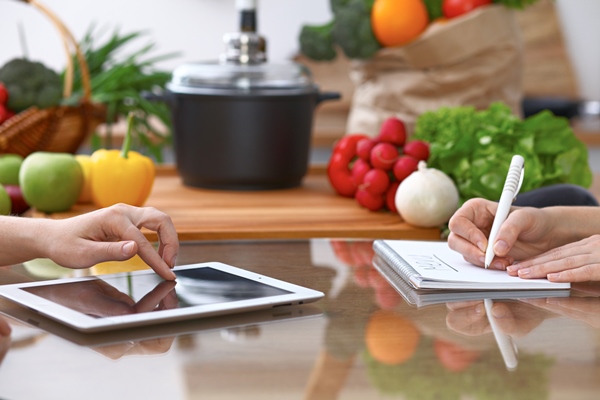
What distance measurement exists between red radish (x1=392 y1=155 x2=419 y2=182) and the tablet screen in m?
0.62

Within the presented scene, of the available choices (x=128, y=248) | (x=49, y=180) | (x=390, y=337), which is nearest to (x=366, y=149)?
(x=49, y=180)

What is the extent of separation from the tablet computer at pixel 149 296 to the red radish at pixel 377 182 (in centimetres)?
61

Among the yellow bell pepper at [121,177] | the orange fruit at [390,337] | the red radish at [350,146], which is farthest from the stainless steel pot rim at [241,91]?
the orange fruit at [390,337]

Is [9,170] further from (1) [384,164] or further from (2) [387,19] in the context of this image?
(2) [387,19]

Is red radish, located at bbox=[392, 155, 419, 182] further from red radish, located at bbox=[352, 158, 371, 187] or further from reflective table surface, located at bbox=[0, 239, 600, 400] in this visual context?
reflective table surface, located at bbox=[0, 239, 600, 400]

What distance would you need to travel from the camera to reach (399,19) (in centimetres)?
198

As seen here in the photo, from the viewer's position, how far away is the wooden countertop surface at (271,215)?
1500 millimetres

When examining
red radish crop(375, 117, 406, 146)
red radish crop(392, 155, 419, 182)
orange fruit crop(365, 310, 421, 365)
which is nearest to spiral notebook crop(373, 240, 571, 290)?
orange fruit crop(365, 310, 421, 365)

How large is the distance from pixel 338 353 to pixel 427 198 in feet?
2.36

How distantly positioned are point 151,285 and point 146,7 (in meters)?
2.62

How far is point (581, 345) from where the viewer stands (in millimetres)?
865

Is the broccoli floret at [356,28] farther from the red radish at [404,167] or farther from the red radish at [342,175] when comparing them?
the red radish at [404,167]

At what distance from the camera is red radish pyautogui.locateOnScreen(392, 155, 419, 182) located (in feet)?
5.43

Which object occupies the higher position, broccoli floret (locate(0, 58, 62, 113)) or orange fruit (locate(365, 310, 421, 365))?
broccoli floret (locate(0, 58, 62, 113))
